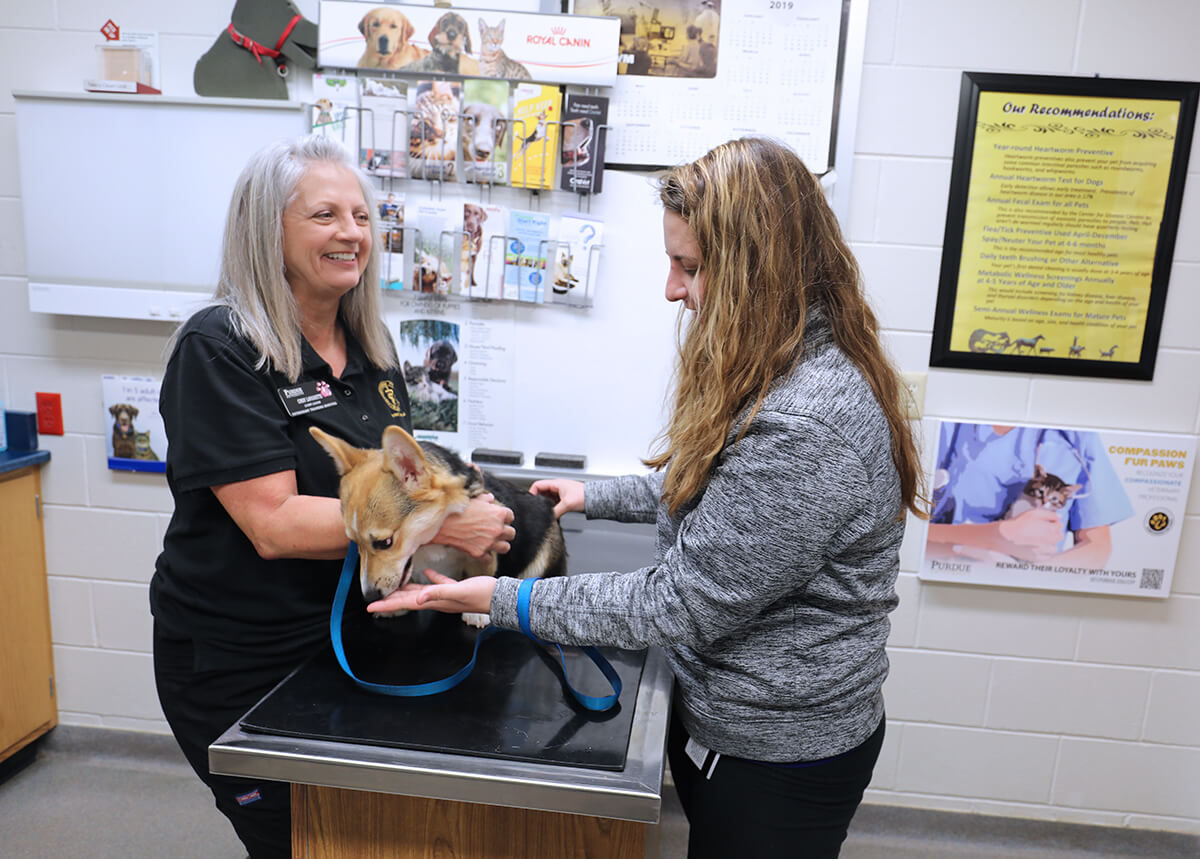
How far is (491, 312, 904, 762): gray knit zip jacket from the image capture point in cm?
94

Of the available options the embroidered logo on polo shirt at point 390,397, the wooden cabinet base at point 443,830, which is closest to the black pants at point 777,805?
the wooden cabinet base at point 443,830

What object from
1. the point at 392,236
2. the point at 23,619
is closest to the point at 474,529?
the point at 392,236

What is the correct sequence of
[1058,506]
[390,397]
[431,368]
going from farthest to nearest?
[431,368]
[1058,506]
[390,397]

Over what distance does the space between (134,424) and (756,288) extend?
2.19 meters

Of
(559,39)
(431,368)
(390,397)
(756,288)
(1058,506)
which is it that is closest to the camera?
(756,288)

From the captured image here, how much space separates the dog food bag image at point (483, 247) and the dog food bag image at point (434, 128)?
133 mm

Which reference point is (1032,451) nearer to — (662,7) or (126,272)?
(662,7)

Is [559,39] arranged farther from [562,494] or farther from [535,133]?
[562,494]

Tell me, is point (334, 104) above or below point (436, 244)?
above

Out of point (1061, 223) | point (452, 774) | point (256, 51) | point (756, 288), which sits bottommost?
point (452, 774)

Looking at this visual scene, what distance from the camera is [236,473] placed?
1.18m

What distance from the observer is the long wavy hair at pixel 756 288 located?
1.00m

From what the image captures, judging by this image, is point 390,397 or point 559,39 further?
point 559,39

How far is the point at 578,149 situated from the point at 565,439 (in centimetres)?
84
